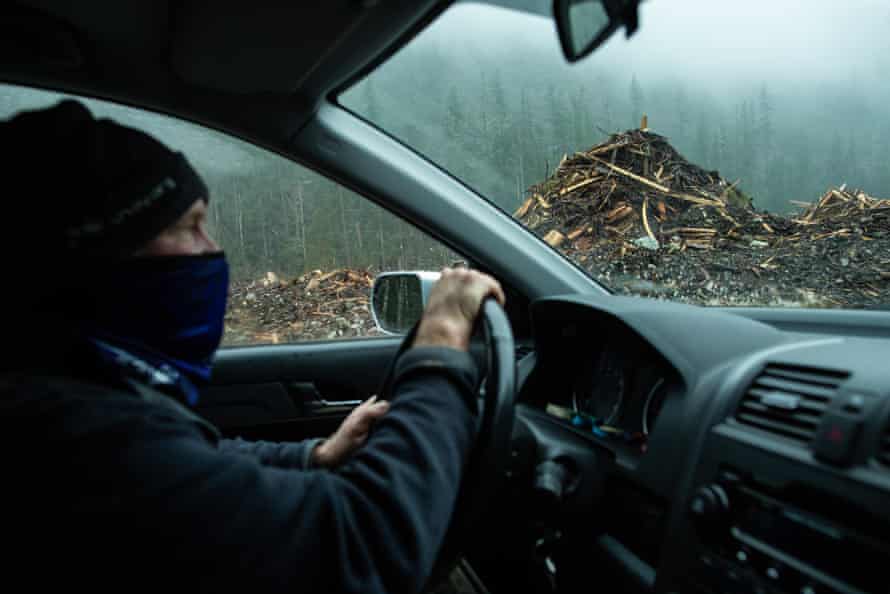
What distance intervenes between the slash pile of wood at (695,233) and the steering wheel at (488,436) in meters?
1.21

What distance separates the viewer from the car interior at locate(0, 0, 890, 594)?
1.49 meters

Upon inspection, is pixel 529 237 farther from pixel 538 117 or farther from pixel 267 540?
pixel 267 540

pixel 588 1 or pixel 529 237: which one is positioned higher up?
pixel 588 1

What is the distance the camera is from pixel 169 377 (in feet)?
4.66

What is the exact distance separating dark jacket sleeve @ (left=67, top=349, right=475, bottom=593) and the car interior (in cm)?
20

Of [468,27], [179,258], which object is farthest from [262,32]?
[179,258]

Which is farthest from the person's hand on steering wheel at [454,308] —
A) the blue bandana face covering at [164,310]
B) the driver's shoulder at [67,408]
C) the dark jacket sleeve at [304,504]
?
the driver's shoulder at [67,408]

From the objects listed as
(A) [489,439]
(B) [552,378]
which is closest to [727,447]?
(A) [489,439]

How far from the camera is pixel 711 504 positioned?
1586mm

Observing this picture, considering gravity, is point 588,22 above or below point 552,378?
above

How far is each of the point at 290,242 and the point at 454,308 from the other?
1672 millimetres

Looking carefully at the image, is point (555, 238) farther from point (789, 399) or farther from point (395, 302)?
point (789, 399)

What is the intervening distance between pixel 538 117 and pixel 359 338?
1.26 metres

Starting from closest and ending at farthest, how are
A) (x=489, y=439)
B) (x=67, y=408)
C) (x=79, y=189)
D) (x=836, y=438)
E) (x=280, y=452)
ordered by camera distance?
1. (x=67, y=408)
2. (x=79, y=189)
3. (x=836, y=438)
4. (x=489, y=439)
5. (x=280, y=452)
